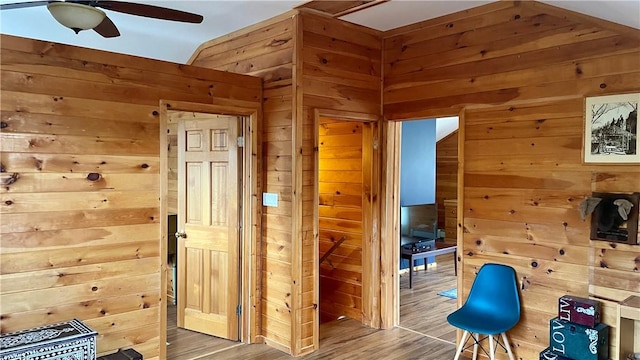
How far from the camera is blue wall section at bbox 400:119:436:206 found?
6367 millimetres

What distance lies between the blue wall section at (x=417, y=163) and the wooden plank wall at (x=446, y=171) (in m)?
2.28

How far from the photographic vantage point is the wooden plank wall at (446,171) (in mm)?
8883

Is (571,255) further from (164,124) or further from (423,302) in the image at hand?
(164,124)

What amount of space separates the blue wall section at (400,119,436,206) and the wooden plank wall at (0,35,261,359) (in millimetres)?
3455

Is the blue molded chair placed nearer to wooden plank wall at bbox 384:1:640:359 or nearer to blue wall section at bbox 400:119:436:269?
wooden plank wall at bbox 384:1:640:359

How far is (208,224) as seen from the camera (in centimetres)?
428

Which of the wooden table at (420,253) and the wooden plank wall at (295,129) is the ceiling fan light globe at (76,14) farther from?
the wooden table at (420,253)

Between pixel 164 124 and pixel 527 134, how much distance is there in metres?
2.61

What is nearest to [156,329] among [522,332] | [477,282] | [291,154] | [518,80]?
[291,154]

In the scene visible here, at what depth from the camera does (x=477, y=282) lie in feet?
11.8

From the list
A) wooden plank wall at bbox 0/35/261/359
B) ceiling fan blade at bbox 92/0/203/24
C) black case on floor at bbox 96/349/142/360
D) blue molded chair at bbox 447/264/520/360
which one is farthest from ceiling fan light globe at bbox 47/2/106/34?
blue molded chair at bbox 447/264/520/360

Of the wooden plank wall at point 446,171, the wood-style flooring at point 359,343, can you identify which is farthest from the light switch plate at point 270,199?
the wooden plank wall at point 446,171

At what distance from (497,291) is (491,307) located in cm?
13

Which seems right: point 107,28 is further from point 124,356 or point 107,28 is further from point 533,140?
point 533,140
